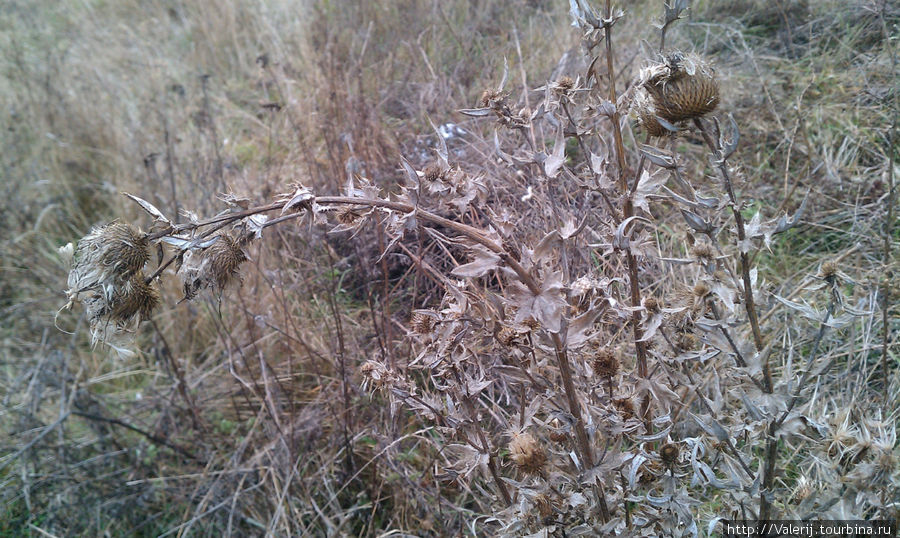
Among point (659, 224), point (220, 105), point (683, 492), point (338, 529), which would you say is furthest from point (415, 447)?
point (220, 105)

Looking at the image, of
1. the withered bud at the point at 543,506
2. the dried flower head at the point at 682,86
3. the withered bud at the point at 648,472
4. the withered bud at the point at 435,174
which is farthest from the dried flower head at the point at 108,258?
the withered bud at the point at 648,472

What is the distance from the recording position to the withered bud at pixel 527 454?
54.1 inches

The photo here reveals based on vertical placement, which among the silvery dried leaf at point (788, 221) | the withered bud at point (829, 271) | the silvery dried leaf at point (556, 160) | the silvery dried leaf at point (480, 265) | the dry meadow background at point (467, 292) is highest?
the silvery dried leaf at point (556, 160)

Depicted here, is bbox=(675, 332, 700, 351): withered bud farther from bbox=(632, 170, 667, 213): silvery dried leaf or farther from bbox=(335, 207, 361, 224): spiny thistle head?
bbox=(335, 207, 361, 224): spiny thistle head

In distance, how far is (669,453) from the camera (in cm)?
137

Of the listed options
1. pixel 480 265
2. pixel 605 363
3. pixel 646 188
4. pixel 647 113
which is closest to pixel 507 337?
pixel 605 363

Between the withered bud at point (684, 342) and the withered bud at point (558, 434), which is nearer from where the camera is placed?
the withered bud at point (558, 434)

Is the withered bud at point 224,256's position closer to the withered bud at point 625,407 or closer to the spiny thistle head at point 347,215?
the spiny thistle head at point 347,215

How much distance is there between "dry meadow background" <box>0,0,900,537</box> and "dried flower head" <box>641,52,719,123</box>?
7 centimetres

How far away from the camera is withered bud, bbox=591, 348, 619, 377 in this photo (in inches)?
59.0

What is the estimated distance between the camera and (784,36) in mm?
3564

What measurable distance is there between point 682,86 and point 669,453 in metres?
0.77

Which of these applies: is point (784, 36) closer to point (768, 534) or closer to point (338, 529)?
point (768, 534)

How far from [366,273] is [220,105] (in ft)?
9.06
